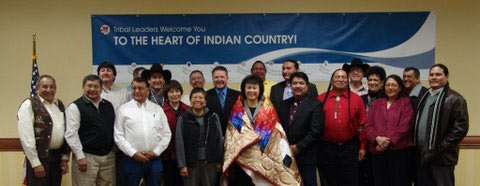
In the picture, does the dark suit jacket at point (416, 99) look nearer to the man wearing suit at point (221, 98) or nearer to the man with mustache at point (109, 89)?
the man wearing suit at point (221, 98)

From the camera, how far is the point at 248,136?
3.65 metres

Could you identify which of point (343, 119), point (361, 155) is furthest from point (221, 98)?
point (361, 155)

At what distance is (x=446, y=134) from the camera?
356 cm

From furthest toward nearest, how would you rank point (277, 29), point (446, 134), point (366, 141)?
point (277, 29)
point (366, 141)
point (446, 134)

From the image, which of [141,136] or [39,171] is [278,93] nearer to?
[141,136]

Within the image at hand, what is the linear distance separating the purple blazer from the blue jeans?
179 cm

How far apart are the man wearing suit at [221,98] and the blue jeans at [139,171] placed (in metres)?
0.68

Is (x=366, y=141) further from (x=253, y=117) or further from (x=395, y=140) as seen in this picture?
(x=253, y=117)

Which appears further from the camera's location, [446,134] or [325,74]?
[325,74]

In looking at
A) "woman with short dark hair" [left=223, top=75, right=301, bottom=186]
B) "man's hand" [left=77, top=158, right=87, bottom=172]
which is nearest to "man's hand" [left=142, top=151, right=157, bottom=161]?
"man's hand" [left=77, top=158, right=87, bottom=172]

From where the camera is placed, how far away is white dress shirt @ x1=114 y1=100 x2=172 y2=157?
3561 millimetres

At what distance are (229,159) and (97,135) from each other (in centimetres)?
109

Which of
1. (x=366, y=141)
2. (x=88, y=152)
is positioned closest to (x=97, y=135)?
(x=88, y=152)

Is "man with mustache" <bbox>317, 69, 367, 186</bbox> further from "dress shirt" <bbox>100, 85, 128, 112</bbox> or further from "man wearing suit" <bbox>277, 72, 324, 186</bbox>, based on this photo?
"dress shirt" <bbox>100, 85, 128, 112</bbox>
